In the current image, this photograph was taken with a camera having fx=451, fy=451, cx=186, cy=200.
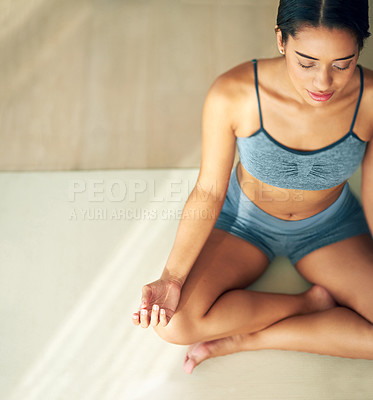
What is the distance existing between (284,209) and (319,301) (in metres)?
0.32

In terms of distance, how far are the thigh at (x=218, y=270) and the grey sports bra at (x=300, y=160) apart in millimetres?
264

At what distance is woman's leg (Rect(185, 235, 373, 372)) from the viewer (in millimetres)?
1267

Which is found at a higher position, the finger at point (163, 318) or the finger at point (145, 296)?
the finger at point (145, 296)

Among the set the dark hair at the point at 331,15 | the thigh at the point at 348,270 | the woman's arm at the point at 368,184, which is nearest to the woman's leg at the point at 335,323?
the thigh at the point at 348,270

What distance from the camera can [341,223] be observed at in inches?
53.4

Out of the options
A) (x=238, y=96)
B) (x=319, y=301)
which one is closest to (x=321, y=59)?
(x=238, y=96)

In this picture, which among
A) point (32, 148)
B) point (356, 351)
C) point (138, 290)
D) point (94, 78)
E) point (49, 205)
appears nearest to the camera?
point (356, 351)

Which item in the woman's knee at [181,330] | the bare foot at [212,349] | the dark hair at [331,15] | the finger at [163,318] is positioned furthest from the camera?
the bare foot at [212,349]

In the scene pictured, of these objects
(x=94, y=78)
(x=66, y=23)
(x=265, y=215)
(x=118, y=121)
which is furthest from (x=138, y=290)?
(x=66, y=23)

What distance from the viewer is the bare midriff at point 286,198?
1243 millimetres

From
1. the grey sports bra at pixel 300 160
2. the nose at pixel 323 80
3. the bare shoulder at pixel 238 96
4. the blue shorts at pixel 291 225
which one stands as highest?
the nose at pixel 323 80

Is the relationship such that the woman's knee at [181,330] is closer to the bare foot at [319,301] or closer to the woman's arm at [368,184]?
the bare foot at [319,301]

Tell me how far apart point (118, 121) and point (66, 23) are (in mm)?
737

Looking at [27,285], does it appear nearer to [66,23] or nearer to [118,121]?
[118,121]
